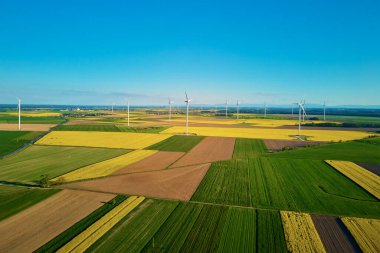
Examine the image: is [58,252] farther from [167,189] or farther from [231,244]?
[167,189]

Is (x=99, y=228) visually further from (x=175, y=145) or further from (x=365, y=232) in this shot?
(x=175, y=145)

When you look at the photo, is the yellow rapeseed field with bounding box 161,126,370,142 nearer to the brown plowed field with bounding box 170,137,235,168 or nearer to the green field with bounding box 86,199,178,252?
the brown plowed field with bounding box 170,137,235,168

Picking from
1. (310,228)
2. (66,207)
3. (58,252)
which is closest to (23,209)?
(66,207)

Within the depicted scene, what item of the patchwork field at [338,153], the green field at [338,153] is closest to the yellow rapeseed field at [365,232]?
the patchwork field at [338,153]

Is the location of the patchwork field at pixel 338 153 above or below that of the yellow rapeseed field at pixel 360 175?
above

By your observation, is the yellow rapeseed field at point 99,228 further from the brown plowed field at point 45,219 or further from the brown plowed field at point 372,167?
the brown plowed field at point 372,167

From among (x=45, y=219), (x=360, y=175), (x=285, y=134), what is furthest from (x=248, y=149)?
(x=45, y=219)
